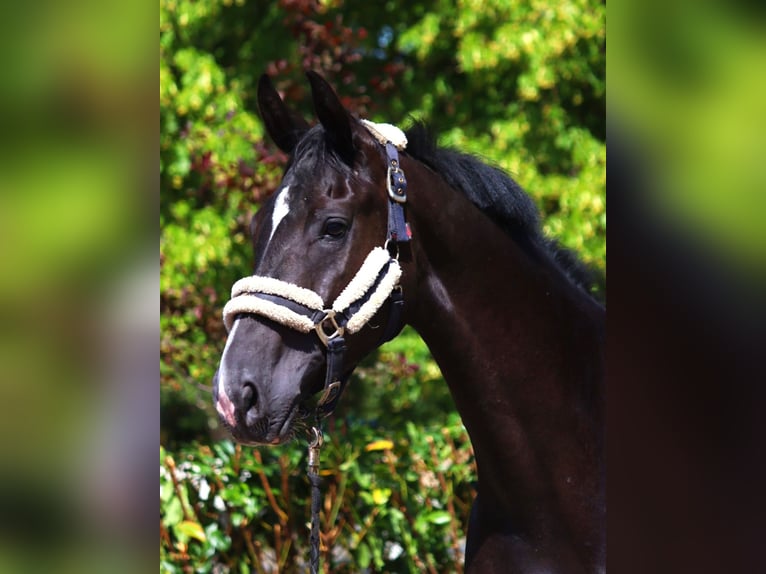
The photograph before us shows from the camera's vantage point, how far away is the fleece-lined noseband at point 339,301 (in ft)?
7.04

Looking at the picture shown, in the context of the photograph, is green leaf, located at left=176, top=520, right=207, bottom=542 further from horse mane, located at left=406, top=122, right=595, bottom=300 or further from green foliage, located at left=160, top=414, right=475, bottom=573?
horse mane, located at left=406, top=122, right=595, bottom=300

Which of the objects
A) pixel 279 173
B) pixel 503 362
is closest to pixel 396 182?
pixel 503 362

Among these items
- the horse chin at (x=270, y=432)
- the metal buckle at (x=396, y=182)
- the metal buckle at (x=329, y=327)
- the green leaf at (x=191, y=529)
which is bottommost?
the green leaf at (x=191, y=529)

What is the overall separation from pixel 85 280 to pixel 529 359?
185 centimetres

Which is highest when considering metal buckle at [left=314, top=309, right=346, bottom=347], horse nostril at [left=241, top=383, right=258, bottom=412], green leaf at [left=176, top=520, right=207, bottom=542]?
metal buckle at [left=314, top=309, right=346, bottom=347]

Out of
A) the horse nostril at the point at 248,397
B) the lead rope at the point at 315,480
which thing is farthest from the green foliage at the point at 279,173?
the horse nostril at the point at 248,397

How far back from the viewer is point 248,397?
6.86 feet

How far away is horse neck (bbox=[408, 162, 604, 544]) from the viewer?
7.83 feet

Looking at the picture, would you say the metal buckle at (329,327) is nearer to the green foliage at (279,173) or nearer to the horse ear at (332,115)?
the horse ear at (332,115)

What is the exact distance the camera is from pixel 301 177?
2293mm

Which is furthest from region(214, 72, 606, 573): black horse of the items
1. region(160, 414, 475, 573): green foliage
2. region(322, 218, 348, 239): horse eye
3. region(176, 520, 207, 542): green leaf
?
region(176, 520, 207, 542): green leaf

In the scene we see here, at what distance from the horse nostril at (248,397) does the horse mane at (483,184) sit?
88 centimetres

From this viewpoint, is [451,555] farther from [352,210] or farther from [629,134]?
[629,134]

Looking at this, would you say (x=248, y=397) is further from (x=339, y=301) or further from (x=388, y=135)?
(x=388, y=135)
